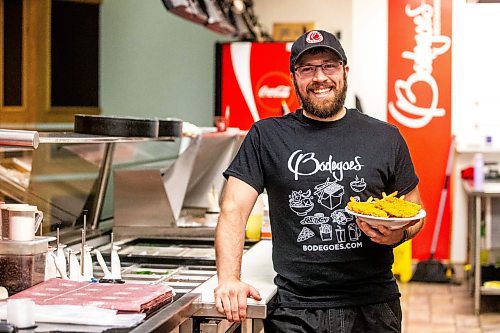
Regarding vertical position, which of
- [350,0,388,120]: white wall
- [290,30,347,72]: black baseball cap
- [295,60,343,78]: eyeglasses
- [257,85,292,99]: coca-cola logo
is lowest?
[295,60,343,78]: eyeglasses

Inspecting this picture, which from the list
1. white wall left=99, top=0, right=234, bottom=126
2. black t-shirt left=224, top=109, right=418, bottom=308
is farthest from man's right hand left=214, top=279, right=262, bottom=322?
white wall left=99, top=0, right=234, bottom=126

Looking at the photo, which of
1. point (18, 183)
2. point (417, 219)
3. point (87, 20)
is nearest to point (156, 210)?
point (18, 183)

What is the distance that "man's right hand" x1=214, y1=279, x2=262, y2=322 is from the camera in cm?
267

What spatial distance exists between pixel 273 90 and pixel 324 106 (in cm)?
499

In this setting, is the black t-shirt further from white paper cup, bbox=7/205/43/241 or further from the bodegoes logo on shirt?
the bodegoes logo on shirt

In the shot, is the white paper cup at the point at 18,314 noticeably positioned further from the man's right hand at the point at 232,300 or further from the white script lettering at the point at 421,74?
the white script lettering at the point at 421,74

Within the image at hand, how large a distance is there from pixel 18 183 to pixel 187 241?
84 cm

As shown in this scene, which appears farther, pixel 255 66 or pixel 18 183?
pixel 255 66

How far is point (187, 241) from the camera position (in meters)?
4.21

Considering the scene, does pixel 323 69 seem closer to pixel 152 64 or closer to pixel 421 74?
pixel 152 64

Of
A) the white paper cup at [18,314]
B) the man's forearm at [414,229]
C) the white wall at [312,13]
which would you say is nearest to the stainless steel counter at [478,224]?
the white wall at [312,13]

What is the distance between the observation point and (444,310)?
705 centimetres

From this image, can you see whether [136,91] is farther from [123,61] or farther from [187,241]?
[187,241]

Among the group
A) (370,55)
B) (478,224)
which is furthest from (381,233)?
(370,55)
